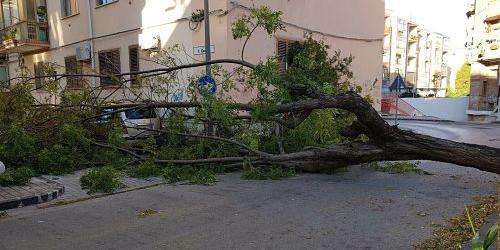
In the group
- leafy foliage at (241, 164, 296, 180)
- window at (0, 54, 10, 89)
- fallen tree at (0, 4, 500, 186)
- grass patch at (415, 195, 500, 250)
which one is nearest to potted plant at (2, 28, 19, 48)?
window at (0, 54, 10, 89)

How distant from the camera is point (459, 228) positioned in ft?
15.6

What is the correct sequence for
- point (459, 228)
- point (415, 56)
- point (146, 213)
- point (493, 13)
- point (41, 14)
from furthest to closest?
point (415, 56) → point (493, 13) → point (41, 14) → point (146, 213) → point (459, 228)

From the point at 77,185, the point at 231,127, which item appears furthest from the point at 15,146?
the point at 231,127

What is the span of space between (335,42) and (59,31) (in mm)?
12845

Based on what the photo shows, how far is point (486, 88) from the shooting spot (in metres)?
26.7

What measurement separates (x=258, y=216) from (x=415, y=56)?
5752 cm

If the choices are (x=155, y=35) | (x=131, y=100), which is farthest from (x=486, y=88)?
(x=131, y=100)

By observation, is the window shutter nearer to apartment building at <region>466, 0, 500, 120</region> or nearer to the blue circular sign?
the blue circular sign

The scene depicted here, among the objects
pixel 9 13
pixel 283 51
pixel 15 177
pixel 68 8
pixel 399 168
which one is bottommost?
pixel 399 168

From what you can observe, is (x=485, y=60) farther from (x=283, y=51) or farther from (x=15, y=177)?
(x=15, y=177)

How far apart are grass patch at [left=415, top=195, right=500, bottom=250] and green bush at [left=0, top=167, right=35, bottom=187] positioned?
245 inches

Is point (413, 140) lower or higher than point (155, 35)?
lower

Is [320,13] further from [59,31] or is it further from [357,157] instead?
[59,31]

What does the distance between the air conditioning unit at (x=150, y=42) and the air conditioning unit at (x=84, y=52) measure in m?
3.50
